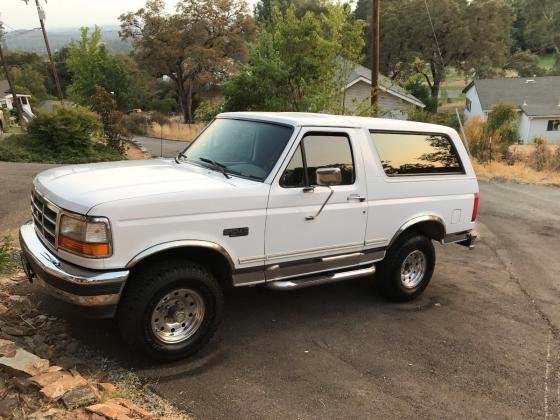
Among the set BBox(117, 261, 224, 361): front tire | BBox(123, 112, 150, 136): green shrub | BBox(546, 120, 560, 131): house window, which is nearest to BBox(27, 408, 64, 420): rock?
BBox(117, 261, 224, 361): front tire

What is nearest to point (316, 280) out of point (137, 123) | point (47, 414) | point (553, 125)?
point (47, 414)

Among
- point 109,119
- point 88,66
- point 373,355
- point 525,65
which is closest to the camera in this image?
point 373,355

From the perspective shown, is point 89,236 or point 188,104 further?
point 188,104

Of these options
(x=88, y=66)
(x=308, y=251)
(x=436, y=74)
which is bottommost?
(x=308, y=251)

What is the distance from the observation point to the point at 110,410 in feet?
10.6

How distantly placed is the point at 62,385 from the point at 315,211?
2.45 metres

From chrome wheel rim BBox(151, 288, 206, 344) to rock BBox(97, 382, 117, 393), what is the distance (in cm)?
51

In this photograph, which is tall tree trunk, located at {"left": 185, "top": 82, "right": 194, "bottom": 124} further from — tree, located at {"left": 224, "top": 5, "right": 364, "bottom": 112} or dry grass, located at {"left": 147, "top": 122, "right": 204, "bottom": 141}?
tree, located at {"left": 224, "top": 5, "right": 364, "bottom": 112}

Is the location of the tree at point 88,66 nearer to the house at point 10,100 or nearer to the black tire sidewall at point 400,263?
the house at point 10,100

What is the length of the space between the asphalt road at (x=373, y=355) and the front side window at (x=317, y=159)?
1507 mm

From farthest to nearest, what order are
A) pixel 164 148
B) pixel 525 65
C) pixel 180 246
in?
pixel 525 65
pixel 164 148
pixel 180 246

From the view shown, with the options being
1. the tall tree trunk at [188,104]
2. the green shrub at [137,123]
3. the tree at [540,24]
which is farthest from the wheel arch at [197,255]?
the tree at [540,24]

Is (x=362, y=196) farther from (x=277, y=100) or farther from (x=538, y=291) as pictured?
(x=277, y=100)

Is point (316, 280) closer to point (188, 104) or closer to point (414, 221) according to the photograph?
point (414, 221)
